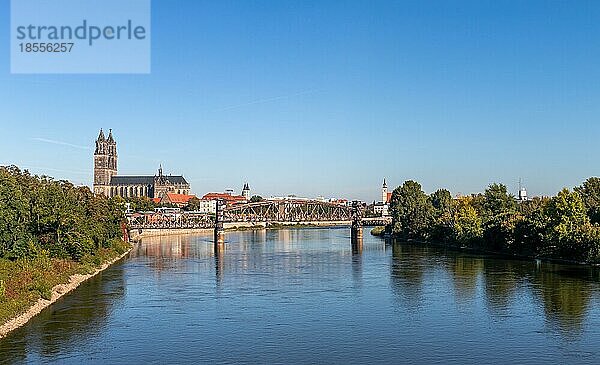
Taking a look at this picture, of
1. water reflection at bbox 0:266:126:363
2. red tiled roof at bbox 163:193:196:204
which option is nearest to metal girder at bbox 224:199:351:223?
red tiled roof at bbox 163:193:196:204

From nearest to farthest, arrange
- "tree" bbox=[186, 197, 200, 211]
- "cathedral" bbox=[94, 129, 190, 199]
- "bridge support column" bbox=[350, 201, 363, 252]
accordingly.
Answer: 1. "bridge support column" bbox=[350, 201, 363, 252]
2. "tree" bbox=[186, 197, 200, 211]
3. "cathedral" bbox=[94, 129, 190, 199]

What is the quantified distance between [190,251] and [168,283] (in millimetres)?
18240

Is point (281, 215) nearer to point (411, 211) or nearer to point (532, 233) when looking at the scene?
point (411, 211)

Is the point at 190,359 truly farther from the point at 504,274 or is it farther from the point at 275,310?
the point at 504,274

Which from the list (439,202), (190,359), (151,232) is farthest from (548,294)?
(151,232)

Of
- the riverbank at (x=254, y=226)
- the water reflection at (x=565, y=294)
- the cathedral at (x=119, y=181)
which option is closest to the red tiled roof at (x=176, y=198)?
the cathedral at (x=119, y=181)

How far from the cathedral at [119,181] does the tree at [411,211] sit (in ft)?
197

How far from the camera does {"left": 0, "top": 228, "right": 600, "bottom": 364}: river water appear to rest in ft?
50.4

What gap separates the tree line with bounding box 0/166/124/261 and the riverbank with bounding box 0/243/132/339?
564 mm

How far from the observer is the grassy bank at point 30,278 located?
61.5 feet

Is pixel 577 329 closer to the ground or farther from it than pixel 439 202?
closer to the ground

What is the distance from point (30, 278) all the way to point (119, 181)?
309 ft

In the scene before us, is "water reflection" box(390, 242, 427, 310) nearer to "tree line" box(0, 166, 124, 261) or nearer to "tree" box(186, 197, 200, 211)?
"tree line" box(0, 166, 124, 261)

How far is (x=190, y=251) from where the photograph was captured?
45.2 metres
